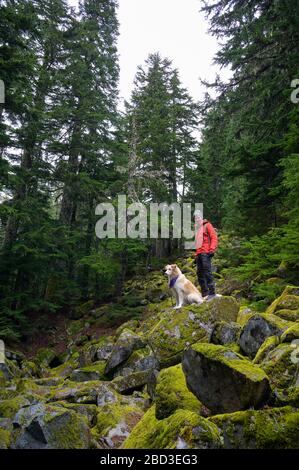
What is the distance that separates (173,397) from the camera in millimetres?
4875

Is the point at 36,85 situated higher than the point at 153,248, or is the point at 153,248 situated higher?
the point at 36,85

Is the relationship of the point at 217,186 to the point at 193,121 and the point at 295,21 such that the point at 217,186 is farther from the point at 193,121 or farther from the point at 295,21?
the point at 295,21

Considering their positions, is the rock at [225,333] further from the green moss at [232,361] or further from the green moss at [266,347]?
the green moss at [232,361]

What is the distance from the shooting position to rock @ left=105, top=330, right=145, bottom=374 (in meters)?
11.2

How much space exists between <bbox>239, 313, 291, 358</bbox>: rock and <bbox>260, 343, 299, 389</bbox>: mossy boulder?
3.06ft

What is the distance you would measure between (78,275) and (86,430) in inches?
762

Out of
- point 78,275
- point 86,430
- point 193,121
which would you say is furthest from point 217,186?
point 86,430

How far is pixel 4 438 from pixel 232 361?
369cm

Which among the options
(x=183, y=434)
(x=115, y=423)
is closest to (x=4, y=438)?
(x=115, y=423)

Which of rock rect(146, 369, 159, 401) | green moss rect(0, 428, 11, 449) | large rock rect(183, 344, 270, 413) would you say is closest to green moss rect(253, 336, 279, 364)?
large rock rect(183, 344, 270, 413)

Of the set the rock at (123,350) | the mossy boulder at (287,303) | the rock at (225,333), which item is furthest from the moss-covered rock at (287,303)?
the rock at (123,350)

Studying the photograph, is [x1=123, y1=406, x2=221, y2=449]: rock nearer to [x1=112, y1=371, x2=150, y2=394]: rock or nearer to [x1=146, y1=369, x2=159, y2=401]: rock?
[x1=146, y1=369, x2=159, y2=401]: rock
